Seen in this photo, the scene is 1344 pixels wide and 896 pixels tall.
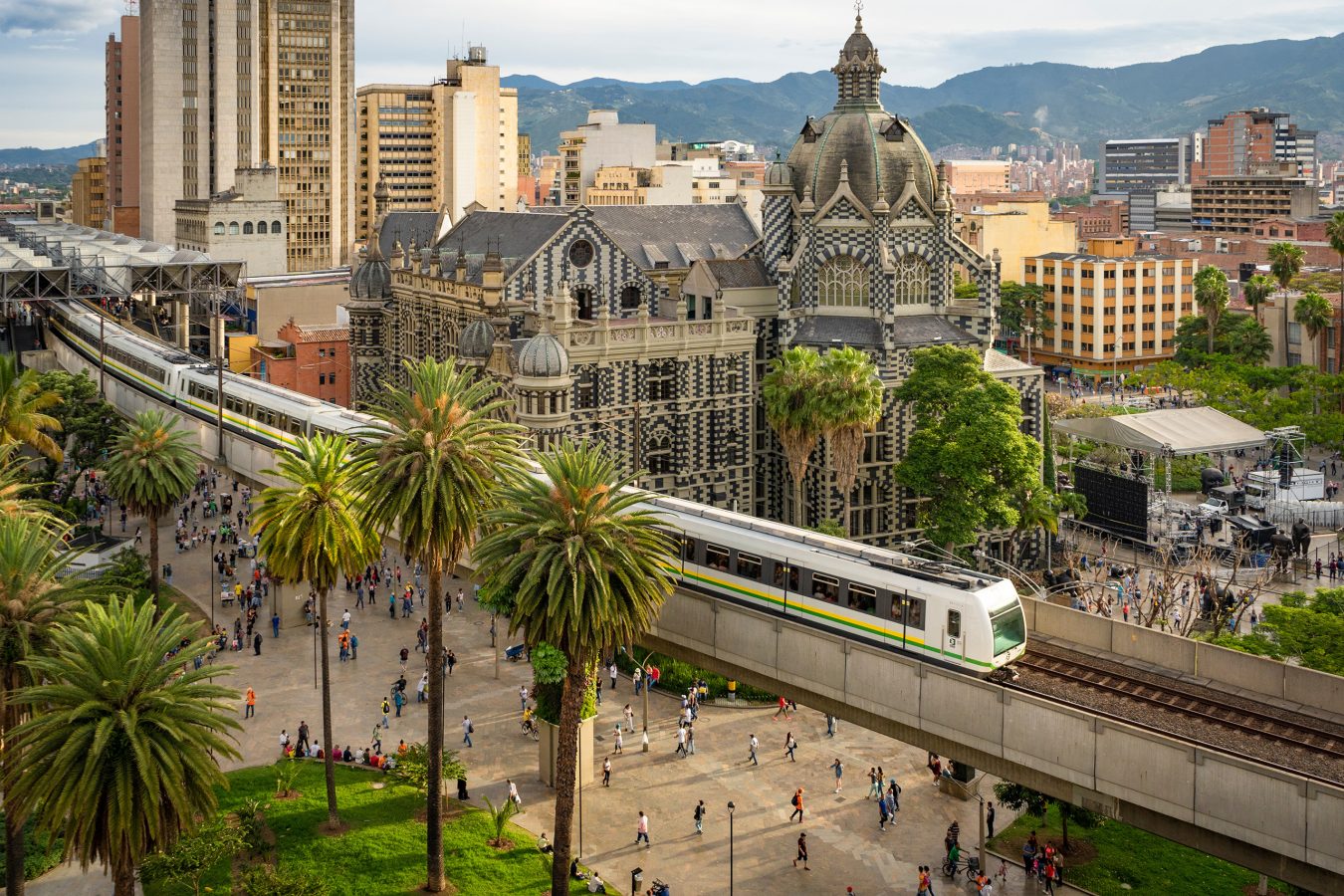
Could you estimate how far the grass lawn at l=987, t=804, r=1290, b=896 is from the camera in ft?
173

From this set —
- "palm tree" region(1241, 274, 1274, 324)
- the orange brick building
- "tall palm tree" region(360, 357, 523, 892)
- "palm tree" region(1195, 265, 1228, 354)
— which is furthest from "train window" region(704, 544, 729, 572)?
"palm tree" region(1195, 265, 1228, 354)

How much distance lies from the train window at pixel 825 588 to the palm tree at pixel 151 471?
130ft

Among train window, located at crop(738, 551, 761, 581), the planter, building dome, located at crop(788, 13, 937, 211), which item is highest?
building dome, located at crop(788, 13, 937, 211)

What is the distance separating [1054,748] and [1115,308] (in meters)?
135

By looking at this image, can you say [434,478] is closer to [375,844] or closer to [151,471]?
[375,844]

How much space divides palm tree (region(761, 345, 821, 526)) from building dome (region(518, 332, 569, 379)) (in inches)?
495

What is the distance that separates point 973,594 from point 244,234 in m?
169

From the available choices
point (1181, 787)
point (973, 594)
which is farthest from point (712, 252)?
point (1181, 787)

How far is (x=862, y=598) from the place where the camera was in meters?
50.0

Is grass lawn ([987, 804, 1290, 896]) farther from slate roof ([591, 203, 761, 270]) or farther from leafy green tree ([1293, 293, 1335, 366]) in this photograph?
leafy green tree ([1293, 293, 1335, 366])

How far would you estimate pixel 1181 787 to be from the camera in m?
38.9

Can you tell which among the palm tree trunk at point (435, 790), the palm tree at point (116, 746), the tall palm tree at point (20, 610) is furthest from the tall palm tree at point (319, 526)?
the palm tree at point (116, 746)

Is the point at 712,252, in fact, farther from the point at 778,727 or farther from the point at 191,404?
the point at 778,727

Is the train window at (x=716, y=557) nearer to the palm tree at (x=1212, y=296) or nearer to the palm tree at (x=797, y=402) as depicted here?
the palm tree at (x=797, y=402)
